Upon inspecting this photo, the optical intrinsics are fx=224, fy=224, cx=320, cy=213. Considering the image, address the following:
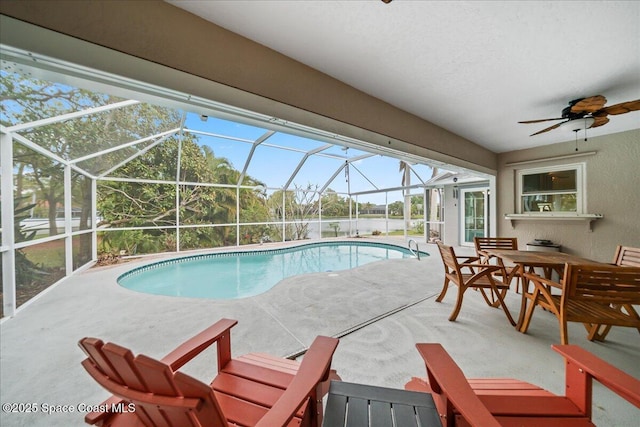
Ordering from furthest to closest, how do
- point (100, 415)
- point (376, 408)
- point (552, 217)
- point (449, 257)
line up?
point (552, 217), point (449, 257), point (376, 408), point (100, 415)

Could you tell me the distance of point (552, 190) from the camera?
15.6ft

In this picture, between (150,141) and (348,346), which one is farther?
(150,141)

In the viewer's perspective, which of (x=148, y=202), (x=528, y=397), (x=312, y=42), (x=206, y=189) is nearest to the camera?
(x=528, y=397)

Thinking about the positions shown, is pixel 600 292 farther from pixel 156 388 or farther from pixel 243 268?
pixel 243 268

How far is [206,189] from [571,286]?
9.23m

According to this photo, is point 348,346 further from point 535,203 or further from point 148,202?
point 148,202

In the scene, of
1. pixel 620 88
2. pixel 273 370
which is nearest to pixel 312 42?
pixel 273 370

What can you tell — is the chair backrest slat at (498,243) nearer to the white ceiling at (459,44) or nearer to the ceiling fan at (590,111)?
the ceiling fan at (590,111)

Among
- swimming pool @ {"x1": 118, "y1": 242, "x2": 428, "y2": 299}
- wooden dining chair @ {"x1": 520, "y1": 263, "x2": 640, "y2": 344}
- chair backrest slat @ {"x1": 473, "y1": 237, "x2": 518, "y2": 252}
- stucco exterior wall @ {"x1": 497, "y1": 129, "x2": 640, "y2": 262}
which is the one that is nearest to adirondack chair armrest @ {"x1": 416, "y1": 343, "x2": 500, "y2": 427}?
wooden dining chair @ {"x1": 520, "y1": 263, "x2": 640, "y2": 344}

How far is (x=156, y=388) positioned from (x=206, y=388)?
18 centimetres

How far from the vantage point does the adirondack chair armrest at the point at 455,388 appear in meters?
0.79

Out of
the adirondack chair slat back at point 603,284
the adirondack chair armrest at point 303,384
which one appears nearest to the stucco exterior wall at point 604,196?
the adirondack chair slat back at point 603,284

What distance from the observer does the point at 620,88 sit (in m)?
2.52

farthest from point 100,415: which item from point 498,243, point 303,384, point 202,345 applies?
point 498,243
